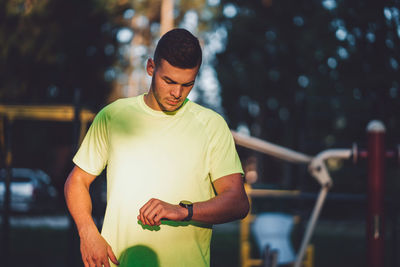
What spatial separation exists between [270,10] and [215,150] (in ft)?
67.0

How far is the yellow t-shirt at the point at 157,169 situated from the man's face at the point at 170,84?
64 mm

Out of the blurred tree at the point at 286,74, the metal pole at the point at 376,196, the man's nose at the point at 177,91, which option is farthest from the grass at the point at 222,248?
the man's nose at the point at 177,91

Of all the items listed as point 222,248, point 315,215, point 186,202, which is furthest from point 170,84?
point 222,248

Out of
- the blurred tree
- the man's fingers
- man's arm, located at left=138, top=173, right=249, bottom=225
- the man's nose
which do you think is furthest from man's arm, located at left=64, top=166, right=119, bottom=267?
the blurred tree

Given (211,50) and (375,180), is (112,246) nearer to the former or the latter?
(375,180)

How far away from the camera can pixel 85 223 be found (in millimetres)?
1897

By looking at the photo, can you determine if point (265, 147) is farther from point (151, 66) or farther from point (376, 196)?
point (151, 66)

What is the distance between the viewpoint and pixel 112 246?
1927 millimetres

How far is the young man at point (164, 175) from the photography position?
6.18 ft

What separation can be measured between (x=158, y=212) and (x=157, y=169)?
0.75 feet

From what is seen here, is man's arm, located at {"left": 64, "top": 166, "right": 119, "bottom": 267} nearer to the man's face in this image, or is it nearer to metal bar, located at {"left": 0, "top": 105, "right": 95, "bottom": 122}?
the man's face

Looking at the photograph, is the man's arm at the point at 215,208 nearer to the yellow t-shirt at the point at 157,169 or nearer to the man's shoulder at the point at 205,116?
the yellow t-shirt at the point at 157,169

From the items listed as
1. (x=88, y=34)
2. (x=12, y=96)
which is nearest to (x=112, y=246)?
(x=12, y=96)

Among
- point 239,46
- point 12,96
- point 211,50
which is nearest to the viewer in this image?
point 12,96
